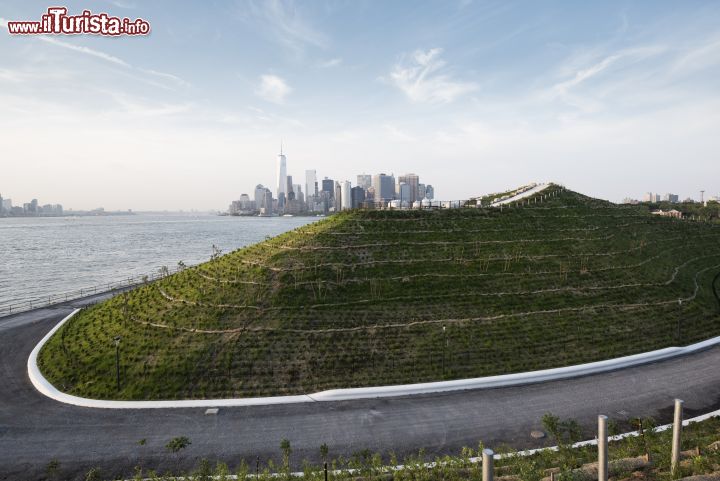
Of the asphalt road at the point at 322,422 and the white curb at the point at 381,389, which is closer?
the asphalt road at the point at 322,422

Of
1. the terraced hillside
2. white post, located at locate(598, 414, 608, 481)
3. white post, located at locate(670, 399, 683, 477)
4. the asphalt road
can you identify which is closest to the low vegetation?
white post, located at locate(670, 399, 683, 477)

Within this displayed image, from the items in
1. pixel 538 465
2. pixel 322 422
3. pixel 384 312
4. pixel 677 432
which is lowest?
pixel 322 422

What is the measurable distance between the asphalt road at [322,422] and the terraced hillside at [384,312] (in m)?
2.50

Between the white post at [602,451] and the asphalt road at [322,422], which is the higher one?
the white post at [602,451]

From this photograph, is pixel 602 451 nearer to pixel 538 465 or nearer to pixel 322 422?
pixel 538 465

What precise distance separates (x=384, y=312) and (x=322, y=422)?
511 inches

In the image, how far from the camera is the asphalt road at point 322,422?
1934 cm

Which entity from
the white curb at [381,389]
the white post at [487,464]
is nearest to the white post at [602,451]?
the white post at [487,464]

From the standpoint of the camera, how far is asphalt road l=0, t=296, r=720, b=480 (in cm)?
1934

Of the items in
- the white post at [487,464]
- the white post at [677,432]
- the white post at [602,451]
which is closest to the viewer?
the white post at [487,464]

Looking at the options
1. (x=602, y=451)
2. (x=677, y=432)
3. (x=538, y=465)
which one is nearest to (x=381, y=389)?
(x=538, y=465)

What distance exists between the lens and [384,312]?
110 ft

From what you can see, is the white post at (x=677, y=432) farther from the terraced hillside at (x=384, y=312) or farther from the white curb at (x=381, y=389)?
the terraced hillside at (x=384, y=312)

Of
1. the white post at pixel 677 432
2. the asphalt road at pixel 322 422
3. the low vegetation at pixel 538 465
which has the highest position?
the white post at pixel 677 432
